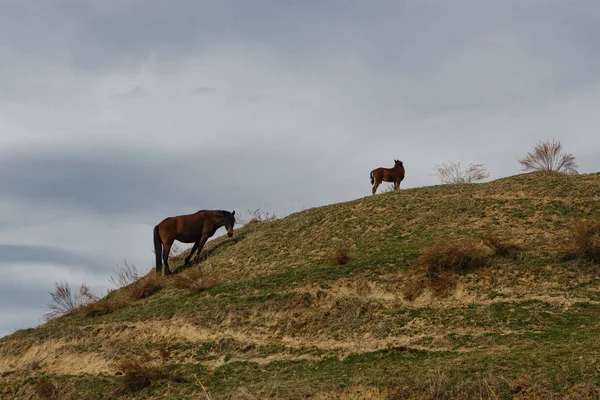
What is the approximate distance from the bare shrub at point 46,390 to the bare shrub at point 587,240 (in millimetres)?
17633

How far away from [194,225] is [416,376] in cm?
1791

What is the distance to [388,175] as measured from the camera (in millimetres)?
35188

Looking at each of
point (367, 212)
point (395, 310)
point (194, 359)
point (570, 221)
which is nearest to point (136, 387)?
point (194, 359)

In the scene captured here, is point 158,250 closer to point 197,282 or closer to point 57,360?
point 197,282

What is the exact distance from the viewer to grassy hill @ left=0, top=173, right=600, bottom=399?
44.2 ft

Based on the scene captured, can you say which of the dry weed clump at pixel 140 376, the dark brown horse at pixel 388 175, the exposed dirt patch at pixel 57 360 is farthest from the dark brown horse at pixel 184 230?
the dry weed clump at pixel 140 376

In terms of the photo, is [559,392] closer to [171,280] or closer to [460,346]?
[460,346]

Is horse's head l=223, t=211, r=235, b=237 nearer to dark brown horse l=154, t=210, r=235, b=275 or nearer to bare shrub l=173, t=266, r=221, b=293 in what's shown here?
dark brown horse l=154, t=210, r=235, b=275

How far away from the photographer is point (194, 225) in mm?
28797

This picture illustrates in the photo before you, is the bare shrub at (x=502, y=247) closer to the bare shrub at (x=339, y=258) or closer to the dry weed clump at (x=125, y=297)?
the bare shrub at (x=339, y=258)

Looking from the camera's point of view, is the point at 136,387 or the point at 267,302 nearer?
the point at 136,387

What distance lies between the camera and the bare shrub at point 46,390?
17620mm

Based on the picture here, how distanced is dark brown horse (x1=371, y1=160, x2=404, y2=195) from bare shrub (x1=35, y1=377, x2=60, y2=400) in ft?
71.9

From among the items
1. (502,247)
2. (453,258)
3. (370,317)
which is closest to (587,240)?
(502,247)
